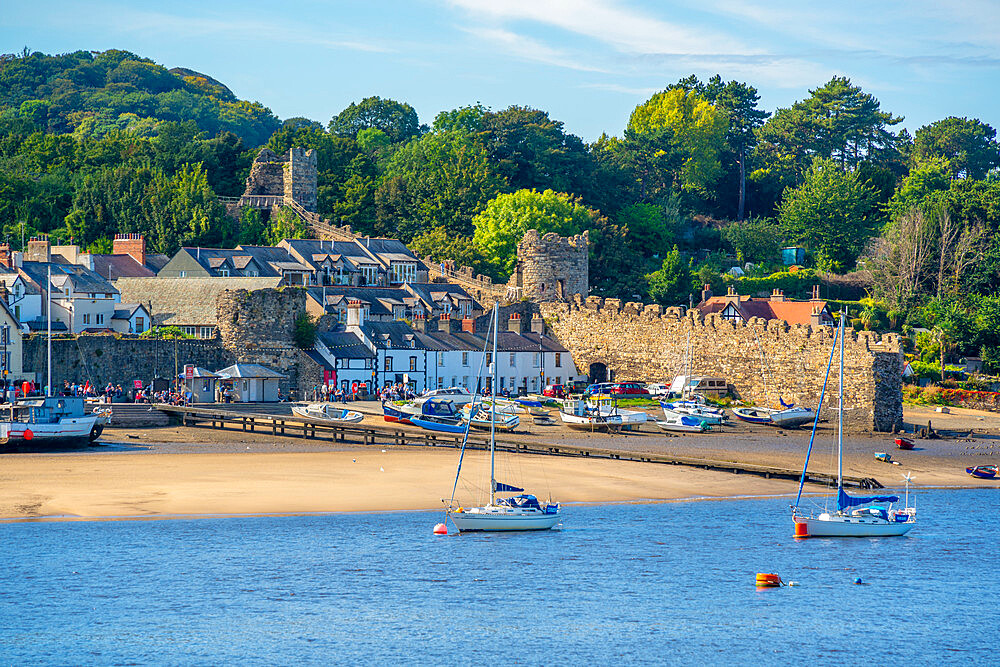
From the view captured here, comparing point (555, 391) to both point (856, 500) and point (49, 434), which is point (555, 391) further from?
point (856, 500)

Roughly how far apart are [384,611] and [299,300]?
33.5 metres

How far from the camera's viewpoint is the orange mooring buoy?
2991 centimetres

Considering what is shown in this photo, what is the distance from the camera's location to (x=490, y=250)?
295 ft

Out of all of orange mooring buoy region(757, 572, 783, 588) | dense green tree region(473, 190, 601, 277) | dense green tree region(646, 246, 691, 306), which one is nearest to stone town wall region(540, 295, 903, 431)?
A: dense green tree region(646, 246, 691, 306)

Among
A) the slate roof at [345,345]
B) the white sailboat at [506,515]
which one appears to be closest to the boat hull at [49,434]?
the white sailboat at [506,515]

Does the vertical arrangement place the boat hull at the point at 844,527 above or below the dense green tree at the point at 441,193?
below

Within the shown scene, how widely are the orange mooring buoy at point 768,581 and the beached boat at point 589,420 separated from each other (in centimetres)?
2229

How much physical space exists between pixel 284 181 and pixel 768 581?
2897 inches

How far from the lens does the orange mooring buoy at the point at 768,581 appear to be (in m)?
29.9

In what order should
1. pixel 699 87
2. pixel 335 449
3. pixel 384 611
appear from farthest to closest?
pixel 699 87
pixel 335 449
pixel 384 611

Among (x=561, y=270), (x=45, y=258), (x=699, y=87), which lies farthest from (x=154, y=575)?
Answer: (x=699, y=87)

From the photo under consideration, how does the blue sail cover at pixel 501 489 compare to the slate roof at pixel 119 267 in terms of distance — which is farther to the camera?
the slate roof at pixel 119 267

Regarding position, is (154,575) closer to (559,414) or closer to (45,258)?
(559,414)

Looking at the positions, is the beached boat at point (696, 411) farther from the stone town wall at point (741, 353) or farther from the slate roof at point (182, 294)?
the slate roof at point (182, 294)
